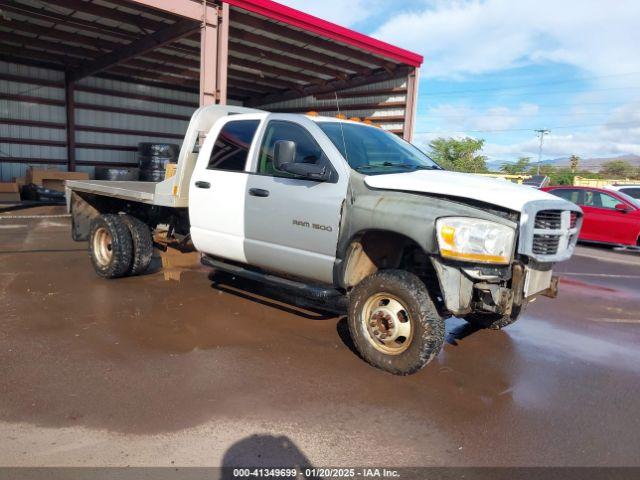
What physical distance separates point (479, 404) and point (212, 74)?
30.7ft

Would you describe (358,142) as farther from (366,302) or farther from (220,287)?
(220,287)

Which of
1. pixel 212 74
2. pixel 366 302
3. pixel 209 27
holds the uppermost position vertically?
pixel 209 27

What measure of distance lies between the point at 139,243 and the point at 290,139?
2970mm

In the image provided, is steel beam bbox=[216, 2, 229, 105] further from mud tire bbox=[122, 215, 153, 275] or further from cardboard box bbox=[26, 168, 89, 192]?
cardboard box bbox=[26, 168, 89, 192]

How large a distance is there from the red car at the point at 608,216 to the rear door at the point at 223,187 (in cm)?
1023

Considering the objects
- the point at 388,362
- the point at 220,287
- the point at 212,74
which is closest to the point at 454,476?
the point at 388,362

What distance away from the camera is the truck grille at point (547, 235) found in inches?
145

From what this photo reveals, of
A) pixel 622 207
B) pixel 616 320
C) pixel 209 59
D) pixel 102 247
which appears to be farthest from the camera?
pixel 622 207

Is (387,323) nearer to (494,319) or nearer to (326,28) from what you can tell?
(494,319)

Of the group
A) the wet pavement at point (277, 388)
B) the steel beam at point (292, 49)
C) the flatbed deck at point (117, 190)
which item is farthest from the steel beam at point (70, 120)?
the wet pavement at point (277, 388)

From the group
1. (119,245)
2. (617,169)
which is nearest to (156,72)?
(119,245)

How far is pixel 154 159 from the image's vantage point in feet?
64.4

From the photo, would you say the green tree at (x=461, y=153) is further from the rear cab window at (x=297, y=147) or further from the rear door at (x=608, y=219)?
the rear cab window at (x=297, y=147)

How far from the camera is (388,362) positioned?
4.07 m
